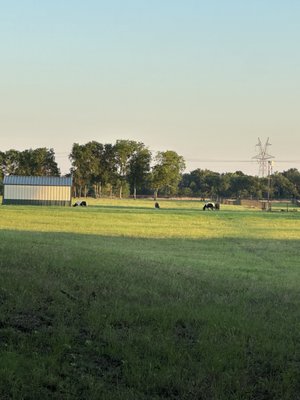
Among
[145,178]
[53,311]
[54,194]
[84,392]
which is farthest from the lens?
[145,178]

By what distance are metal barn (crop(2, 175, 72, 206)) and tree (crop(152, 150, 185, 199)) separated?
236 ft

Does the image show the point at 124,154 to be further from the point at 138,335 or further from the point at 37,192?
the point at 138,335

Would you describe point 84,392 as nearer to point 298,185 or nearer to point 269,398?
point 269,398

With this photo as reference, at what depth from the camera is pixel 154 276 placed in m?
12.5

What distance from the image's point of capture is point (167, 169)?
145 meters

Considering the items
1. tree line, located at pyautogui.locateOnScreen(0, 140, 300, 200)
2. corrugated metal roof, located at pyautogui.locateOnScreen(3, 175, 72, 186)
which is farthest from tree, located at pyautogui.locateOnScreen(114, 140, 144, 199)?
corrugated metal roof, located at pyautogui.locateOnScreen(3, 175, 72, 186)

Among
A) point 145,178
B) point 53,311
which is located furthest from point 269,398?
point 145,178

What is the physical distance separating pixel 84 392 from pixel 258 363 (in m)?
2.24

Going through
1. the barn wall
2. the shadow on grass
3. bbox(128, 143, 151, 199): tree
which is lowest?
the shadow on grass

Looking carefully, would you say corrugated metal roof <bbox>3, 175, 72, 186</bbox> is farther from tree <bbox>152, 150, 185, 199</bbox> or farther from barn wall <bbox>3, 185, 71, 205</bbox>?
tree <bbox>152, 150, 185, 199</bbox>

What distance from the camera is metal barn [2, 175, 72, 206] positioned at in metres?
73.8

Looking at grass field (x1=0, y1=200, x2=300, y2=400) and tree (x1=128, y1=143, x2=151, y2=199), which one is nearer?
grass field (x1=0, y1=200, x2=300, y2=400)

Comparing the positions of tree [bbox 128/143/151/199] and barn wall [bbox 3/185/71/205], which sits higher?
tree [bbox 128/143/151/199]

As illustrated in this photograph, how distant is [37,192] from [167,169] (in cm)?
7450
